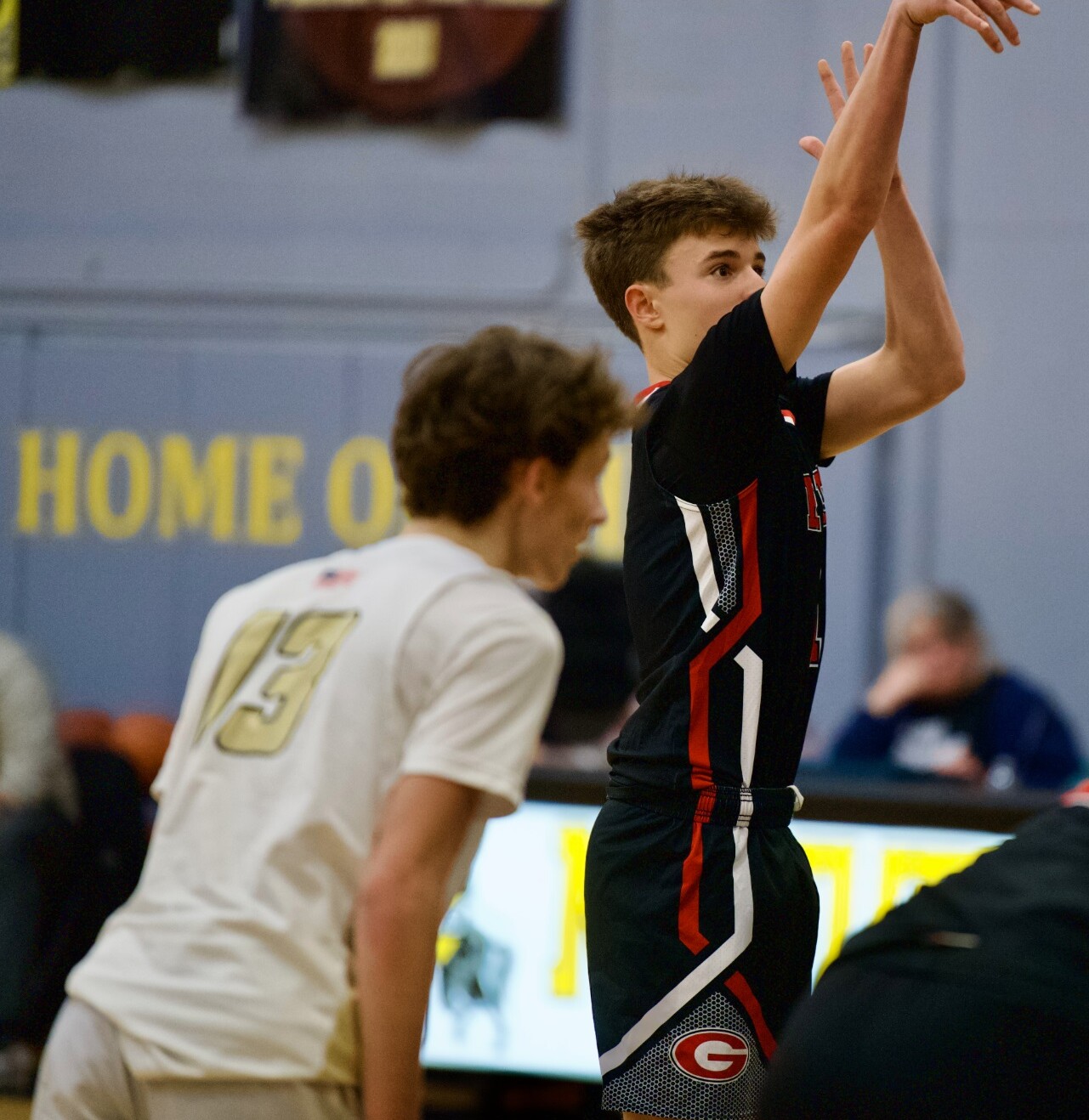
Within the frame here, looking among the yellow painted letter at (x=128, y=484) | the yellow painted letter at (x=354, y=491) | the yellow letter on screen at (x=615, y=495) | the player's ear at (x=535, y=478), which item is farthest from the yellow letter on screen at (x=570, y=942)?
the yellow painted letter at (x=128, y=484)

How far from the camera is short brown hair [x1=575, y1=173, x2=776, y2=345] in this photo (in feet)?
5.74

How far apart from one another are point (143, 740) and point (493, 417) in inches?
154

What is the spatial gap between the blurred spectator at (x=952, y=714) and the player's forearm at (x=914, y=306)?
2.78 meters

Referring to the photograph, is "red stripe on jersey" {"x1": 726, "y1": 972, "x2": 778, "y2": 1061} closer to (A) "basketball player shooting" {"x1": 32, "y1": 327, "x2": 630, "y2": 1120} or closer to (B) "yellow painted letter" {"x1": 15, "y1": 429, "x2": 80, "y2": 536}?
(A) "basketball player shooting" {"x1": 32, "y1": 327, "x2": 630, "y2": 1120}

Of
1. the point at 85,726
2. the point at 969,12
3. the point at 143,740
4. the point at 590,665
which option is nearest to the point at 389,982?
the point at 969,12

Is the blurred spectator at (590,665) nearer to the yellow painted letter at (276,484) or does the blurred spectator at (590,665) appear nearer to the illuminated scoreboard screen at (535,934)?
the illuminated scoreboard screen at (535,934)

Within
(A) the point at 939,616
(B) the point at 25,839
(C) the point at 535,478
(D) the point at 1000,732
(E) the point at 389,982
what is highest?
(C) the point at 535,478

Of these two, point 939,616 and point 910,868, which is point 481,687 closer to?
point 910,868

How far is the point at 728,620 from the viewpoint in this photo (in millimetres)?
1634

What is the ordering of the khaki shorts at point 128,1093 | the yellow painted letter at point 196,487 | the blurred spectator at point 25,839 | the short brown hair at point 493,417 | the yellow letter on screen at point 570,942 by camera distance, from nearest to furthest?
the khaki shorts at point 128,1093, the short brown hair at point 493,417, the yellow letter on screen at point 570,942, the blurred spectator at point 25,839, the yellow painted letter at point 196,487

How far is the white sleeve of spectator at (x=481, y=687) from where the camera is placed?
1237 mm

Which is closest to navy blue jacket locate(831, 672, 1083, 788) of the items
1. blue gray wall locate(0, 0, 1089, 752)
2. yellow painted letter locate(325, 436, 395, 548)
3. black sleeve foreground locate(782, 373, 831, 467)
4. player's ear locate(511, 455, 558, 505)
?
blue gray wall locate(0, 0, 1089, 752)

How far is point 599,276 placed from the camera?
185cm

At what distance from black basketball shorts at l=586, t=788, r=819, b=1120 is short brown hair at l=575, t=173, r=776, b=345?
652mm
